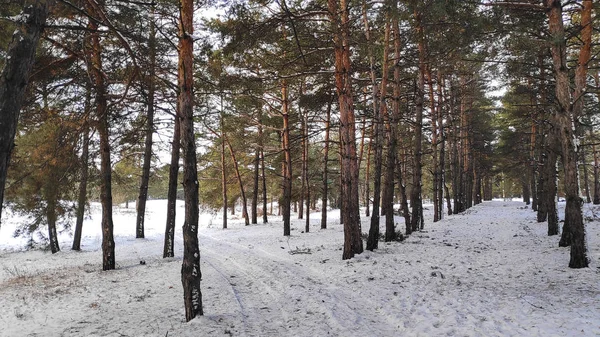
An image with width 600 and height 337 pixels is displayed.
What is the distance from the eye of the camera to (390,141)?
463 inches

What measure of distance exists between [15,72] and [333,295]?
6.08 metres

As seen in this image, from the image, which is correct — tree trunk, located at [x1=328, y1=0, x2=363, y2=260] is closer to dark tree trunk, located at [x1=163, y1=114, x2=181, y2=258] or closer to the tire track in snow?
the tire track in snow

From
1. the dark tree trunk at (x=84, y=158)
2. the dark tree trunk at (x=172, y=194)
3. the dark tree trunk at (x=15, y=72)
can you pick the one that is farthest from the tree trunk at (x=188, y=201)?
the dark tree trunk at (x=172, y=194)

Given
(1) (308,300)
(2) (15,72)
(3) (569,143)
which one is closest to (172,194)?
(1) (308,300)

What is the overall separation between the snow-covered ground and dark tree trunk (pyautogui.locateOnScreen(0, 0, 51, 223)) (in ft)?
10.7

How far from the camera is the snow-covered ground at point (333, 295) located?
200 inches

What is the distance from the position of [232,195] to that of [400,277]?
998 inches

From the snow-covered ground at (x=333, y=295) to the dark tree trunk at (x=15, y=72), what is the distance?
325cm

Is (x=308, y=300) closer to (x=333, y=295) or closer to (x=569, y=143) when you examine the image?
(x=333, y=295)

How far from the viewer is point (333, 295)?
661 cm

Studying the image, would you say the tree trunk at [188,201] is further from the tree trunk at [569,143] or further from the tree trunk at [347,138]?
the tree trunk at [569,143]

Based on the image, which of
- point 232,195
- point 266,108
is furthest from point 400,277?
point 232,195

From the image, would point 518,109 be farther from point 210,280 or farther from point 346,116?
point 210,280

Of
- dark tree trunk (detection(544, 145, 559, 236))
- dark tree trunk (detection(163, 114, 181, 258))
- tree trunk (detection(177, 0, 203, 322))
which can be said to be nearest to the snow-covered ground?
tree trunk (detection(177, 0, 203, 322))
